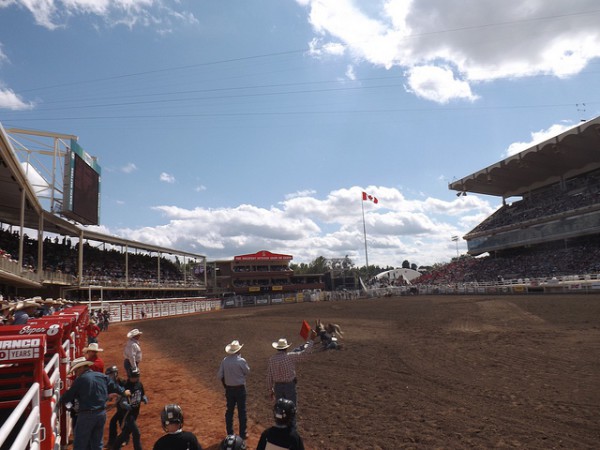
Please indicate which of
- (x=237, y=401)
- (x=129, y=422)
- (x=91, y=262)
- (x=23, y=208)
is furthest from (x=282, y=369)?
(x=91, y=262)

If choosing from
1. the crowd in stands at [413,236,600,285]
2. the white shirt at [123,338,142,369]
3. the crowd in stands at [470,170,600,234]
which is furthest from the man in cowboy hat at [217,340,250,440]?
the crowd in stands at [470,170,600,234]

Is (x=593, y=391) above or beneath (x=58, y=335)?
beneath

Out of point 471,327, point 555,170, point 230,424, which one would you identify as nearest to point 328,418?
point 230,424

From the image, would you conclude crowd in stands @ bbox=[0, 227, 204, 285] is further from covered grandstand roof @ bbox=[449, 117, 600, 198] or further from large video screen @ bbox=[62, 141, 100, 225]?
covered grandstand roof @ bbox=[449, 117, 600, 198]

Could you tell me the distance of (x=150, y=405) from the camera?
953cm

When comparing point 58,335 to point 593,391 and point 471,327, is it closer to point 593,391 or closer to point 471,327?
point 593,391

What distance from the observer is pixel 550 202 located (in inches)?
2180

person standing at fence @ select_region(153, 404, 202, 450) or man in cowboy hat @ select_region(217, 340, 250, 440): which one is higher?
person standing at fence @ select_region(153, 404, 202, 450)

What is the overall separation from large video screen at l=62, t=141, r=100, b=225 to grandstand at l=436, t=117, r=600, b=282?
47052mm

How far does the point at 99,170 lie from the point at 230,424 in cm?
4065

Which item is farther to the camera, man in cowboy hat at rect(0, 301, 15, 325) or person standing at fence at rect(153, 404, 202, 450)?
man in cowboy hat at rect(0, 301, 15, 325)

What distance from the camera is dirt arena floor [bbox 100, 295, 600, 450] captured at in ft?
22.2

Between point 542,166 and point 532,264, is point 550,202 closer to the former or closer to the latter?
point 542,166

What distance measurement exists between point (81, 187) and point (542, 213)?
184 ft
